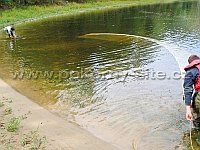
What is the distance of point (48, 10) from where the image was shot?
2311 inches

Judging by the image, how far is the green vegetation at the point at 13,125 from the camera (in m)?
10.1

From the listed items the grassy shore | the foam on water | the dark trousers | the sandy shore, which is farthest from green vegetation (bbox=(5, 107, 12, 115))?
the grassy shore

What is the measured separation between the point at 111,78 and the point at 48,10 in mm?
43735

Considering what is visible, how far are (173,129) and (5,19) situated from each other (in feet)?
131

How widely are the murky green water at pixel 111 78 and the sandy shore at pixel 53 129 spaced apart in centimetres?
47

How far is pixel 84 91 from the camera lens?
1520cm

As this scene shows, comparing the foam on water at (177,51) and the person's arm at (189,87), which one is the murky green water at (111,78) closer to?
the foam on water at (177,51)

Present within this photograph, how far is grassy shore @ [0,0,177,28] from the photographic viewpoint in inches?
1902

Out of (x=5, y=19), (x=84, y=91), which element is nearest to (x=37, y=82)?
(x=84, y=91)

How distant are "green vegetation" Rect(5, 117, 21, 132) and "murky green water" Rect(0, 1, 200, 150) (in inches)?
80.3

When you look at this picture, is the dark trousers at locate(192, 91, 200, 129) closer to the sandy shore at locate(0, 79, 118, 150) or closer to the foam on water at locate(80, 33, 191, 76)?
the sandy shore at locate(0, 79, 118, 150)

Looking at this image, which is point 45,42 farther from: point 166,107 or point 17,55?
point 166,107

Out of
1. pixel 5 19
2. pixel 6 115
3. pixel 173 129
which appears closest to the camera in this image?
pixel 173 129

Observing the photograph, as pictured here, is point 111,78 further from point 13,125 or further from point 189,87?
point 189,87
